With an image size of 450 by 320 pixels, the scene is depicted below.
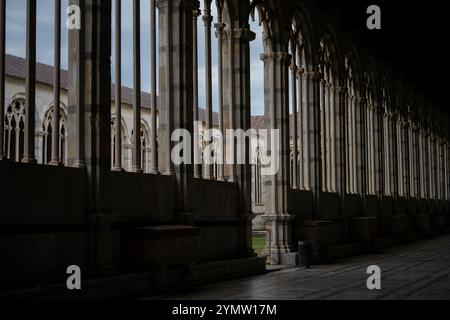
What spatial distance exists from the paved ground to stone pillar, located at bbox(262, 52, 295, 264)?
1.20 metres

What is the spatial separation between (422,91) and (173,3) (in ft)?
81.4

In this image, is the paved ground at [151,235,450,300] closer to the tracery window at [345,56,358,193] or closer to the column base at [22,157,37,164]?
the column base at [22,157,37,164]

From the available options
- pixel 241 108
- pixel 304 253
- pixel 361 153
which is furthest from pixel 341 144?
pixel 241 108

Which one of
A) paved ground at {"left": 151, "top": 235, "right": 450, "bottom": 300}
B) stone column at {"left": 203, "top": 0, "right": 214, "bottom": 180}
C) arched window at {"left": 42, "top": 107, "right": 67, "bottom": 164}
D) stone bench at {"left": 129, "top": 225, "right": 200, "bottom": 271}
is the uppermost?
stone column at {"left": 203, "top": 0, "right": 214, "bottom": 180}

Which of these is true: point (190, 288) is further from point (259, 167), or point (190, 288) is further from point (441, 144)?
point (441, 144)

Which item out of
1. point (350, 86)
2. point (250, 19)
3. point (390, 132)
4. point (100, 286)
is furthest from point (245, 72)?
point (390, 132)

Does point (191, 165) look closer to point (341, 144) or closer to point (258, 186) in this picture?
point (341, 144)

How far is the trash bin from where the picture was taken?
16938 millimetres

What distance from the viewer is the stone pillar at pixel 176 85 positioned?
13102mm

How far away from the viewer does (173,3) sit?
13.4 metres

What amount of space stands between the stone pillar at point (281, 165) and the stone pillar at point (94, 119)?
7.39 meters

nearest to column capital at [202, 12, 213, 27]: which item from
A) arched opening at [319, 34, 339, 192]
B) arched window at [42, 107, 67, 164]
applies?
arched window at [42, 107, 67, 164]

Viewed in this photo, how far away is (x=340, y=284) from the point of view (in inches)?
508

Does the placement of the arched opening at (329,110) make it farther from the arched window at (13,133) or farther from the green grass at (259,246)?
the arched window at (13,133)
